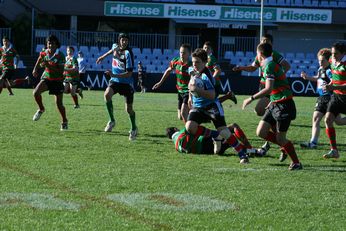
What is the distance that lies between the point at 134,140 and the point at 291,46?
32.9 meters

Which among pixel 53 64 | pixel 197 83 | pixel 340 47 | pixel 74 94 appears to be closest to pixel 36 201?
pixel 197 83

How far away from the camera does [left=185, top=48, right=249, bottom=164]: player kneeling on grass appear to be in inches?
415

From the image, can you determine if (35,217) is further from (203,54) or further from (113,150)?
(113,150)

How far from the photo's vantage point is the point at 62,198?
7.57m

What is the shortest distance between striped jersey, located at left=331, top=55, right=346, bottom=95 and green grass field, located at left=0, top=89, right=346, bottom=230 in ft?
3.87

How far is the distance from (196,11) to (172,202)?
37366 mm

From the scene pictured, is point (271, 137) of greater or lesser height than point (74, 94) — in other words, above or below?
below

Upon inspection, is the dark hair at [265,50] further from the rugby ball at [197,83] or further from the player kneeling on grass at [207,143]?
the player kneeling on grass at [207,143]

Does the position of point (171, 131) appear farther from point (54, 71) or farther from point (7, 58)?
point (7, 58)

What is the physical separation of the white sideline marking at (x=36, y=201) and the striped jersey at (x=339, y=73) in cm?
574

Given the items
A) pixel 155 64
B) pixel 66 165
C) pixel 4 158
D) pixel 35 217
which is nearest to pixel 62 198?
pixel 35 217

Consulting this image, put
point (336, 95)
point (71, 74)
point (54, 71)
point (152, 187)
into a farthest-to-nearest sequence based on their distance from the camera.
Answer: point (71, 74) → point (54, 71) → point (336, 95) → point (152, 187)

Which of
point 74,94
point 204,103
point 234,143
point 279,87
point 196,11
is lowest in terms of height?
point 234,143

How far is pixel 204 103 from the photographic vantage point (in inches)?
425
